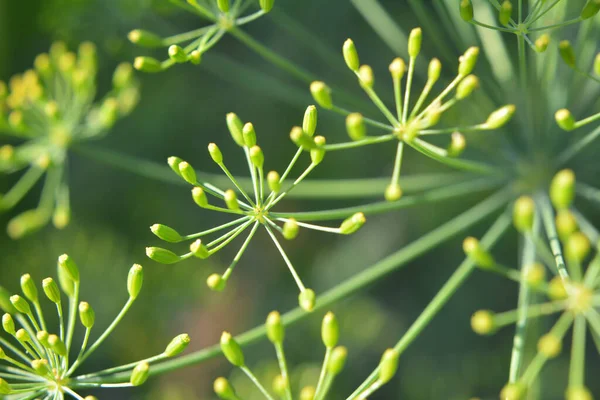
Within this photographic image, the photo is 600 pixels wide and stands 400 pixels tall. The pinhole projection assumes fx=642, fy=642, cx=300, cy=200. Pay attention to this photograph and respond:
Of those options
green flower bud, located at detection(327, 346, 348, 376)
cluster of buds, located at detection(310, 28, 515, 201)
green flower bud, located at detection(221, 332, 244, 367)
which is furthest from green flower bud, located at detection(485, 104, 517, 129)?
green flower bud, located at detection(221, 332, 244, 367)

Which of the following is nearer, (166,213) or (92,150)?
(92,150)

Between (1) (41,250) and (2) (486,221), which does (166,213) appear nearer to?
(1) (41,250)

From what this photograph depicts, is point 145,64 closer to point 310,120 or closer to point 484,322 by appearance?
point 310,120

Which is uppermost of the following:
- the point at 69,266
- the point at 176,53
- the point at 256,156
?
the point at 176,53

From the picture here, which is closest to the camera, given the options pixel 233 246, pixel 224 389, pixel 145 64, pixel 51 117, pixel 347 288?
pixel 224 389

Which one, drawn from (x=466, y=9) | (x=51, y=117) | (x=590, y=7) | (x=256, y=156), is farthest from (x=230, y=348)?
(x=51, y=117)

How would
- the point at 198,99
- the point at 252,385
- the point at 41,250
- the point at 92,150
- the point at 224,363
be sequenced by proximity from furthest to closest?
1. the point at 198,99
2. the point at 224,363
3. the point at 41,250
4. the point at 252,385
5. the point at 92,150

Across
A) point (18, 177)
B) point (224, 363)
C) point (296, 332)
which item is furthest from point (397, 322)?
point (18, 177)
